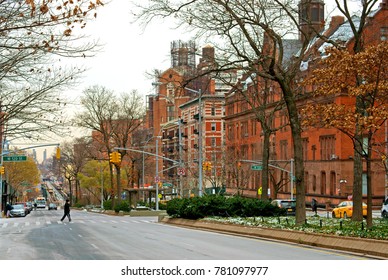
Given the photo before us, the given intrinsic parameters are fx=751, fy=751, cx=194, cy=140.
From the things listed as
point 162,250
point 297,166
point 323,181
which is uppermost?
point 297,166

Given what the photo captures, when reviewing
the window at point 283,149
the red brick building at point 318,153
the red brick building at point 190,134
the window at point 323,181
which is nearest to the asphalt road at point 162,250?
the red brick building at point 318,153

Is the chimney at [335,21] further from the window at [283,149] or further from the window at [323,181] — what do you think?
the window at [323,181]

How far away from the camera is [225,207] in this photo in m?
44.5

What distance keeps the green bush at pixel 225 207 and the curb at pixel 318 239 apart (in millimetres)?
3341

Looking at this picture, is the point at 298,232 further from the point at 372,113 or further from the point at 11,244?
the point at 11,244

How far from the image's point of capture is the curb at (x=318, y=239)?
76.7 feet

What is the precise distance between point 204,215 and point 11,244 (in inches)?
687

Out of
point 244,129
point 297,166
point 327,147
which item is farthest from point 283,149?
point 297,166

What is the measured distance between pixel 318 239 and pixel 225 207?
17.4 metres

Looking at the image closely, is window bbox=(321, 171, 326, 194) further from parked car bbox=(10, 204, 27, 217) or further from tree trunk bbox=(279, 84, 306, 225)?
tree trunk bbox=(279, 84, 306, 225)

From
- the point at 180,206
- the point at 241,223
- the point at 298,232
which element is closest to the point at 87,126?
the point at 180,206

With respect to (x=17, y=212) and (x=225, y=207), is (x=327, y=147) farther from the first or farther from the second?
(x=225, y=207)

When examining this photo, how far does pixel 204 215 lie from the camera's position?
A: 45.6 meters
